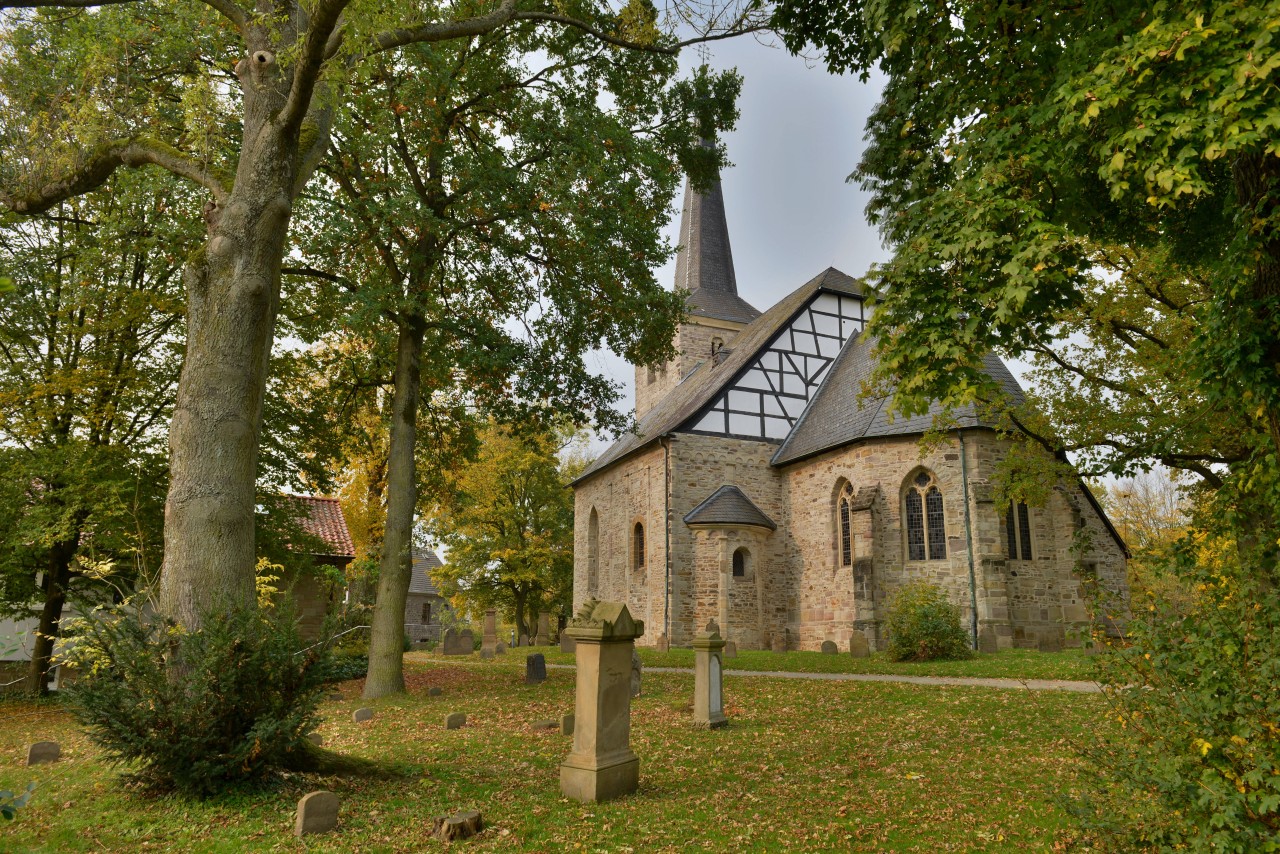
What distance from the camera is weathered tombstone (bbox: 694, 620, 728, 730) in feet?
28.4

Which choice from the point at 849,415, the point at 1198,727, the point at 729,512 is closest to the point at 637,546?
the point at 729,512

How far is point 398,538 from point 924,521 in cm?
1307

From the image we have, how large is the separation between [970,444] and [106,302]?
59.9 ft

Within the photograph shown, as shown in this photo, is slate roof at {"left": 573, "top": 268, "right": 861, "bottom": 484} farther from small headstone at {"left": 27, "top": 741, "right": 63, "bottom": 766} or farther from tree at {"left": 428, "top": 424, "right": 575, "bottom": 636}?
small headstone at {"left": 27, "top": 741, "right": 63, "bottom": 766}

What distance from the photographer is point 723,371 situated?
2547 centimetres

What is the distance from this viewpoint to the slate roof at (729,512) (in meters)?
21.1

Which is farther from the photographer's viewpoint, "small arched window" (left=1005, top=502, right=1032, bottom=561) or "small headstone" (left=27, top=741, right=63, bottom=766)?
"small arched window" (left=1005, top=502, right=1032, bottom=561)

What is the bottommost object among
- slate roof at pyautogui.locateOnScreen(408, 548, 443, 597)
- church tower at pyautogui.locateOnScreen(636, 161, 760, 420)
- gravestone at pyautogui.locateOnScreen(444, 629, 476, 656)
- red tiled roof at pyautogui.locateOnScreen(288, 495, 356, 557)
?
gravestone at pyautogui.locateOnScreen(444, 629, 476, 656)

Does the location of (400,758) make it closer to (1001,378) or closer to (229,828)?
(229,828)

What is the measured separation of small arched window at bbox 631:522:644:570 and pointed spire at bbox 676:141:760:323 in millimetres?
10584

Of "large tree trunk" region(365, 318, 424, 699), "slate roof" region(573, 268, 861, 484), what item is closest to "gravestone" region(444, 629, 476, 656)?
"slate roof" region(573, 268, 861, 484)

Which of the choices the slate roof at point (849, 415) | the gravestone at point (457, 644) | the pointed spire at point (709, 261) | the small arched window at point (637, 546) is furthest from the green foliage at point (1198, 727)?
the pointed spire at point (709, 261)

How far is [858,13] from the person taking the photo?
7699 mm

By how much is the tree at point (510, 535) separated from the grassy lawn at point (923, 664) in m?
13.9
